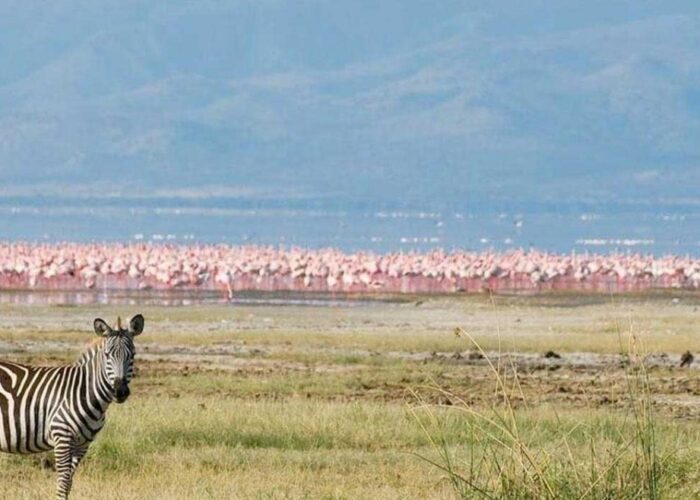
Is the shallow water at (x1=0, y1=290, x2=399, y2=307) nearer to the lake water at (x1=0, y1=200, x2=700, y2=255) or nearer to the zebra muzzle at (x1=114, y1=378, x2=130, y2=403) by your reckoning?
the zebra muzzle at (x1=114, y1=378, x2=130, y2=403)

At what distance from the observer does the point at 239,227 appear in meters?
138

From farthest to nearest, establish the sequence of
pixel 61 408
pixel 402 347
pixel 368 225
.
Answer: pixel 368 225, pixel 402 347, pixel 61 408

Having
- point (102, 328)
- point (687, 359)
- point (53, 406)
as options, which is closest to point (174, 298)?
point (687, 359)

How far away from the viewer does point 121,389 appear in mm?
11414

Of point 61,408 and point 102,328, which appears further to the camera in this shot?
point 61,408

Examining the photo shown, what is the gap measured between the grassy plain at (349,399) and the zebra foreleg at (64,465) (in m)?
0.92

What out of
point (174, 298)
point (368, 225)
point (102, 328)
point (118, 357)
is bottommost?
point (118, 357)

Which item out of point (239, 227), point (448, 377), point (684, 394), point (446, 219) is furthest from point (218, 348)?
point (446, 219)

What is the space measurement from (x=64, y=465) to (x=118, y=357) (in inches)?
28.6

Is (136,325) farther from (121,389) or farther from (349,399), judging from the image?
(349,399)

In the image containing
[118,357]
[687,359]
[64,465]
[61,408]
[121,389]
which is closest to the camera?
[121,389]

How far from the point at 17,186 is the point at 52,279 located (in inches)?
5716

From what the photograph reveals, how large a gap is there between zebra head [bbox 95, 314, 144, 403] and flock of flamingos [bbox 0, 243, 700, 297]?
36222mm

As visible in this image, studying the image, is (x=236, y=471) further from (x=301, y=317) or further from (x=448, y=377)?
(x=301, y=317)
